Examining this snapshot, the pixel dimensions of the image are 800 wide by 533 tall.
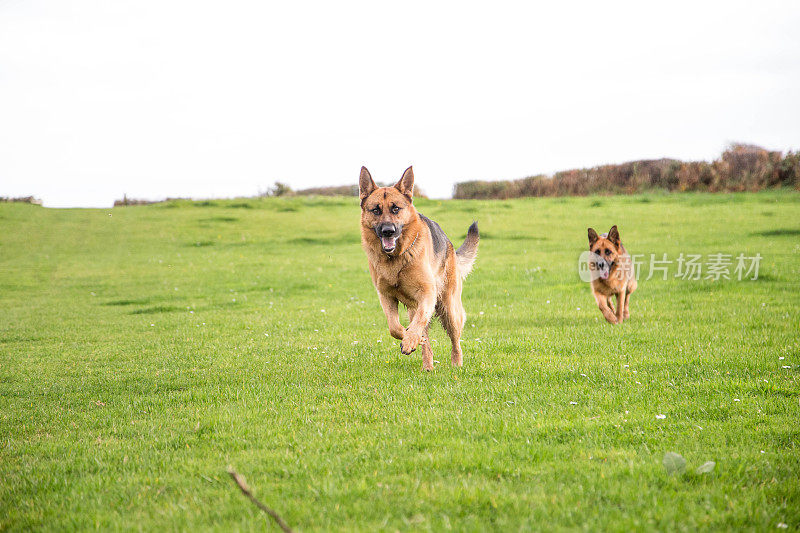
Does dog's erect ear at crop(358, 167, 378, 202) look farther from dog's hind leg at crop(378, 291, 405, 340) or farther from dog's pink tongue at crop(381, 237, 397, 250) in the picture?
dog's hind leg at crop(378, 291, 405, 340)

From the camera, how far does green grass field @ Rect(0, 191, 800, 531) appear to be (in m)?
3.90

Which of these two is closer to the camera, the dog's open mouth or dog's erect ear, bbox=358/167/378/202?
the dog's open mouth

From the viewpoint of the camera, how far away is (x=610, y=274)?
11.2 metres

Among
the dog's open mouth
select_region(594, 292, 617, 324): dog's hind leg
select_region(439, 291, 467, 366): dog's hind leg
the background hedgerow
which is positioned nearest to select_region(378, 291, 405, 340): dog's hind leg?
the dog's open mouth

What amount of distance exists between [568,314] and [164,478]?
9.19 m

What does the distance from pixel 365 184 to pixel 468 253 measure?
2.38 m

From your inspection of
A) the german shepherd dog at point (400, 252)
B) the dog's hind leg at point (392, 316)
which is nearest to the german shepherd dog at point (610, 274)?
the german shepherd dog at point (400, 252)

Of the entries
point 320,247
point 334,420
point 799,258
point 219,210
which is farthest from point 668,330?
point 219,210

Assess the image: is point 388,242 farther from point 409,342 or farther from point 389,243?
point 409,342

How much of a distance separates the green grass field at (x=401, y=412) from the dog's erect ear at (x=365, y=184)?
2.21 m

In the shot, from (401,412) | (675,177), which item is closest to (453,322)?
(401,412)

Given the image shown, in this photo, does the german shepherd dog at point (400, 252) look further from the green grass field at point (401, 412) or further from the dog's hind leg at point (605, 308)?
the dog's hind leg at point (605, 308)

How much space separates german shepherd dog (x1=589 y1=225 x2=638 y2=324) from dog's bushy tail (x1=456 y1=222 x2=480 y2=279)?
3.32m

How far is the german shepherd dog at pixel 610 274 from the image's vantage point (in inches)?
441
